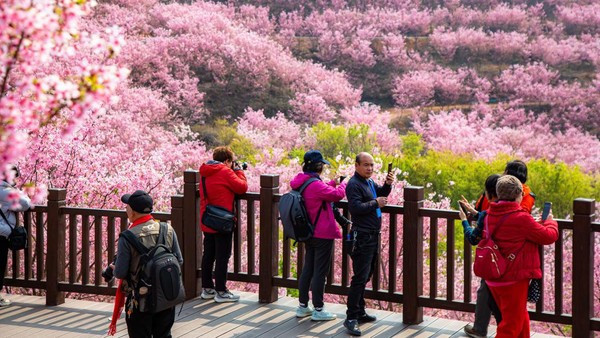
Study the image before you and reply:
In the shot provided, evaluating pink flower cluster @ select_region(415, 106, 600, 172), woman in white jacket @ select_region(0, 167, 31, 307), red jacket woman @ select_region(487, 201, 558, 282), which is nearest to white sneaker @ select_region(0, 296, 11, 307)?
woman in white jacket @ select_region(0, 167, 31, 307)

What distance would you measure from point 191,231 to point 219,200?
2.09ft

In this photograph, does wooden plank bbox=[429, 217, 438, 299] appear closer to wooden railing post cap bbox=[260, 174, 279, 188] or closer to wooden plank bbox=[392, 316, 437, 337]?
wooden plank bbox=[392, 316, 437, 337]

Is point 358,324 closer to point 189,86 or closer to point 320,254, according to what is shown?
point 320,254

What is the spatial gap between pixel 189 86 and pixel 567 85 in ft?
Answer: 40.0

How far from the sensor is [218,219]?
8.41 metres

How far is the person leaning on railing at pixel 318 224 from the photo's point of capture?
7645 millimetres

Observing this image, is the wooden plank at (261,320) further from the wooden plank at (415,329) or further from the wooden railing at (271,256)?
the wooden plank at (415,329)

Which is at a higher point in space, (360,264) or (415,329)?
(360,264)

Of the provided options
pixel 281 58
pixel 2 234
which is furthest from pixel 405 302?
pixel 281 58

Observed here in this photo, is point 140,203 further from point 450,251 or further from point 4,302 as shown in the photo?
point 4,302

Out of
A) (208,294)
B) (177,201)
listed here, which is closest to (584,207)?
(208,294)

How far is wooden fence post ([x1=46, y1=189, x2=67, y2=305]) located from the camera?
877 cm

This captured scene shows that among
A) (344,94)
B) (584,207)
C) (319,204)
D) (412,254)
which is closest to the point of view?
(584,207)

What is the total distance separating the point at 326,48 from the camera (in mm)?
31625
